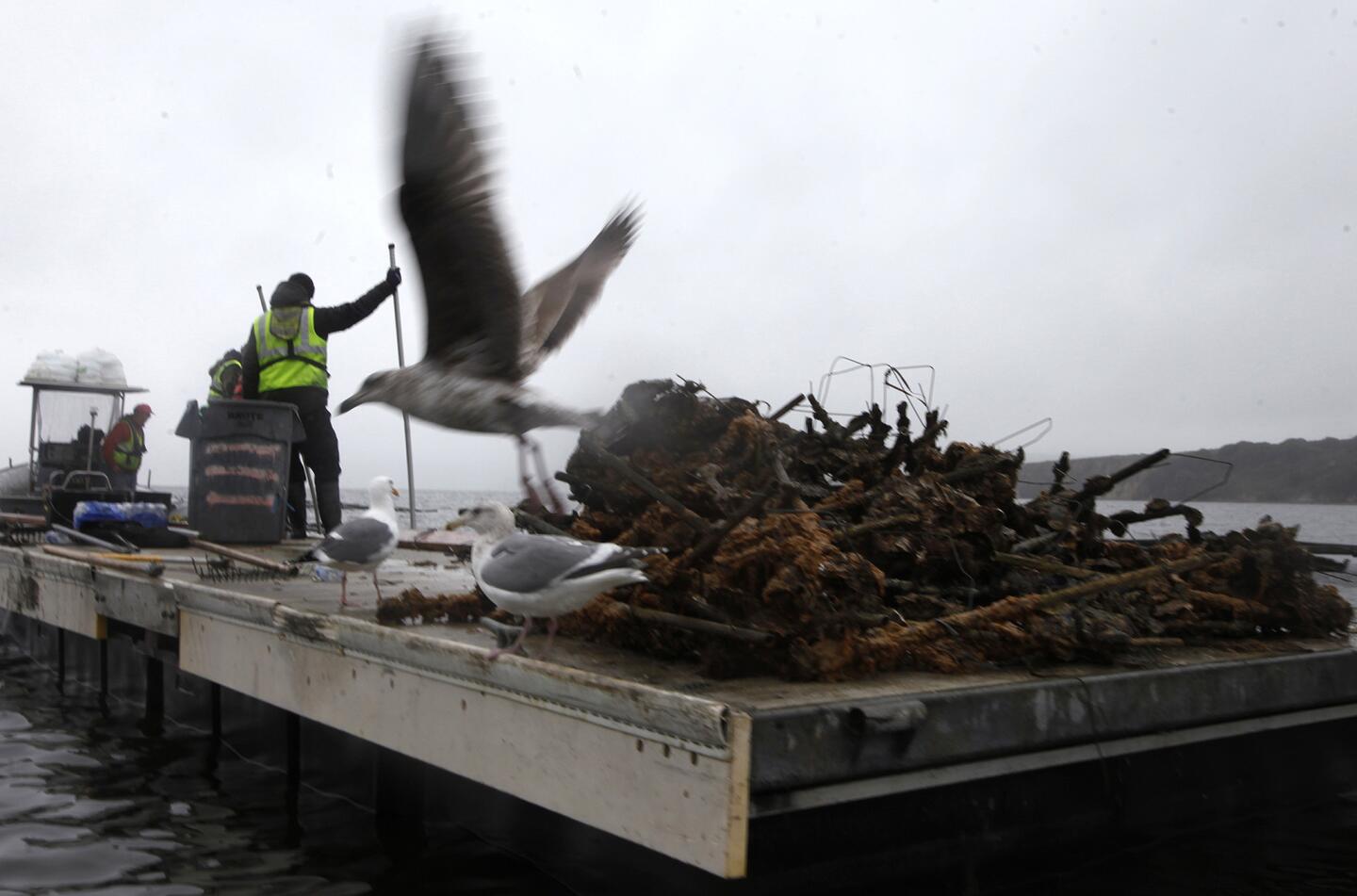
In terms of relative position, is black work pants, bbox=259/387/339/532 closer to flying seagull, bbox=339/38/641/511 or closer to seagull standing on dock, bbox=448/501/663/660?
flying seagull, bbox=339/38/641/511

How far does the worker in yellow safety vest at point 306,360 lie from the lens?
9.19m

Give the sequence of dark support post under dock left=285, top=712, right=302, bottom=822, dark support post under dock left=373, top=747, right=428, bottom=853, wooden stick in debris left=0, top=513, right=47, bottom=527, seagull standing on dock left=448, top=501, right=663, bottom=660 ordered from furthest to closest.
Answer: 1. wooden stick in debris left=0, top=513, right=47, bottom=527
2. dark support post under dock left=285, top=712, right=302, bottom=822
3. dark support post under dock left=373, top=747, right=428, bottom=853
4. seagull standing on dock left=448, top=501, right=663, bottom=660

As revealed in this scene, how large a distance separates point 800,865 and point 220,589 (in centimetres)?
326

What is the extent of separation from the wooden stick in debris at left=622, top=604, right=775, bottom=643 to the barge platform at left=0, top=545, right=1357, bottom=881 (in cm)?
13

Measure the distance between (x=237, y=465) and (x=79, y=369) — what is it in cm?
630

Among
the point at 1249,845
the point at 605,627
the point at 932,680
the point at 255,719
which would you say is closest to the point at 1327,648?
the point at 1249,845

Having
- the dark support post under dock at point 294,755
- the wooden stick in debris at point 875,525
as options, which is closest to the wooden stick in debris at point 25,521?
the dark support post under dock at point 294,755

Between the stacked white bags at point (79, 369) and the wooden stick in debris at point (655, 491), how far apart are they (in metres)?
11.1

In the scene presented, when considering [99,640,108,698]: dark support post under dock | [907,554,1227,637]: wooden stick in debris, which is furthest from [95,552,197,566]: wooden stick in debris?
[907,554,1227,637]: wooden stick in debris

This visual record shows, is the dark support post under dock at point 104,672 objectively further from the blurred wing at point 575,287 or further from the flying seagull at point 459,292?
the blurred wing at point 575,287

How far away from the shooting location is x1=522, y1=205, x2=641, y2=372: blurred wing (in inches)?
299

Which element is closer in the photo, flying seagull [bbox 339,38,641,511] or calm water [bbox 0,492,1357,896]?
calm water [bbox 0,492,1357,896]

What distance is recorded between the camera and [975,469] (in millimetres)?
4863

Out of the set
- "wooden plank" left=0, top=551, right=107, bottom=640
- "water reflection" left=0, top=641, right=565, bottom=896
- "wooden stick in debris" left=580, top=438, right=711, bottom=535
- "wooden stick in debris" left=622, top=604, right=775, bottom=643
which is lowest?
"water reflection" left=0, top=641, right=565, bottom=896
